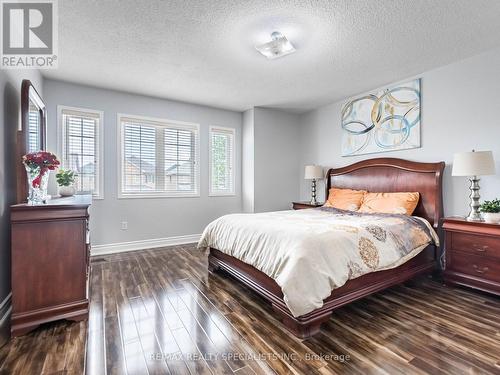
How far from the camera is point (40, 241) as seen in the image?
1.97 m

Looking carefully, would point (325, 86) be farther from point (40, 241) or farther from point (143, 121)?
point (40, 241)

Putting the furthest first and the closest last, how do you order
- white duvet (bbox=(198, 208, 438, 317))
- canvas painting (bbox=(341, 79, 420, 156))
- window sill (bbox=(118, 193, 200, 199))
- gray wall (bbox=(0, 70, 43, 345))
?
window sill (bbox=(118, 193, 200, 199)) → canvas painting (bbox=(341, 79, 420, 156)) → gray wall (bbox=(0, 70, 43, 345)) → white duvet (bbox=(198, 208, 438, 317))

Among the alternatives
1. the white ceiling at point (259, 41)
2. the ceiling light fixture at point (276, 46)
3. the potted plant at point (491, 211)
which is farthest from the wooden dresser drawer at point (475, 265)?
the ceiling light fixture at point (276, 46)

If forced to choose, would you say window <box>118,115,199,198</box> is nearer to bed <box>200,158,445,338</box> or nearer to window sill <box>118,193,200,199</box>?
window sill <box>118,193,200,199</box>

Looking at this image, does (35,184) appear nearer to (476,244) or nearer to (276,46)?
(276,46)

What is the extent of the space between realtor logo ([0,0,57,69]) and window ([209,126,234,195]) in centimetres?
276

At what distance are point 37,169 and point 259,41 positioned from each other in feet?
7.80

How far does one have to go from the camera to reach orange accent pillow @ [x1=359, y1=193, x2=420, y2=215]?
3.22 metres

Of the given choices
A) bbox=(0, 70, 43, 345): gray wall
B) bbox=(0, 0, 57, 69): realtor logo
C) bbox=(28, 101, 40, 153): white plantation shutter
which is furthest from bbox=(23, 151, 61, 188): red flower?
bbox=(0, 0, 57, 69): realtor logo

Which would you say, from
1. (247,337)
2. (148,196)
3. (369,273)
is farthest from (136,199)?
(369,273)

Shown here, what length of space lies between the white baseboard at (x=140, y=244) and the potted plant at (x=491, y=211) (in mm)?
4094

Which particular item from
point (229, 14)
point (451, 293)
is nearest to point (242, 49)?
point (229, 14)

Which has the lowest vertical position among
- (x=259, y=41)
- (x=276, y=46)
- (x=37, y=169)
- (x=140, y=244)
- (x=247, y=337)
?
(x=247, y=337)

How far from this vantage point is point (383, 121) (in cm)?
389
